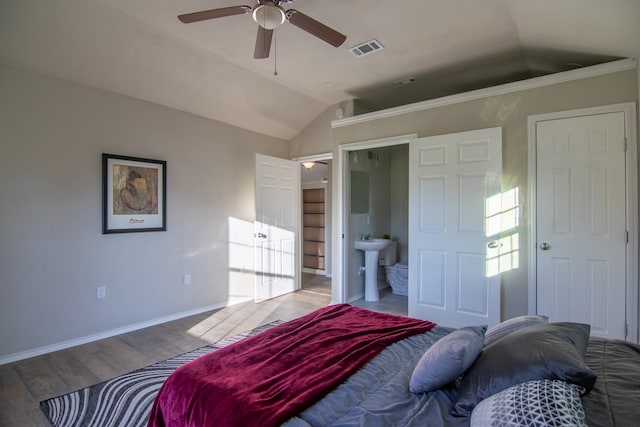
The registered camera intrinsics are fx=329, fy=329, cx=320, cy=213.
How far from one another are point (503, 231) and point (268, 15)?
283 centimetres

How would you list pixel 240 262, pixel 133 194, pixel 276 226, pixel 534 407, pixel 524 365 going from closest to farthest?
1. pixel 534 407
2. pixel 524 365
3. pixel 133 194
4. pixel 240 262
5. pixel 276 226

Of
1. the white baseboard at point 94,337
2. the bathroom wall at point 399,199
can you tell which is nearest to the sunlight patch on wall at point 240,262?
the white baseboard at point 94,337

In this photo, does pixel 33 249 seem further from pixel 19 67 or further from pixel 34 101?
pixel 19 67

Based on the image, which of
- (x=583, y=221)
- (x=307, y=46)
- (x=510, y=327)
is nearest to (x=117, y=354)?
(x=510, y=327)

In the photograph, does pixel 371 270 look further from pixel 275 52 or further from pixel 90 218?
pixel 90 218

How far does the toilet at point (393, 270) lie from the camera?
5.17 metres

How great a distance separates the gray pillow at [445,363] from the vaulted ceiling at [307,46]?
239 centimetres

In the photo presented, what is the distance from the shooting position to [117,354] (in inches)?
120

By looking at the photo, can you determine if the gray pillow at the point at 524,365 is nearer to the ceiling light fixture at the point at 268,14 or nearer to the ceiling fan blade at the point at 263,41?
the ceiling light fixture at the point at 268,14

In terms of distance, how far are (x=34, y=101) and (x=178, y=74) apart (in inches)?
51.9

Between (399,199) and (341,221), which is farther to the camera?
(399,199)

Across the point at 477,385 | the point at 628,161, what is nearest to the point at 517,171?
the point at 628,161

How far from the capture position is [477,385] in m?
1.21

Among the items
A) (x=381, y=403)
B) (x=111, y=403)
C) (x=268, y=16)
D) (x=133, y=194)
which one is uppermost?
(x=268, y=16)
